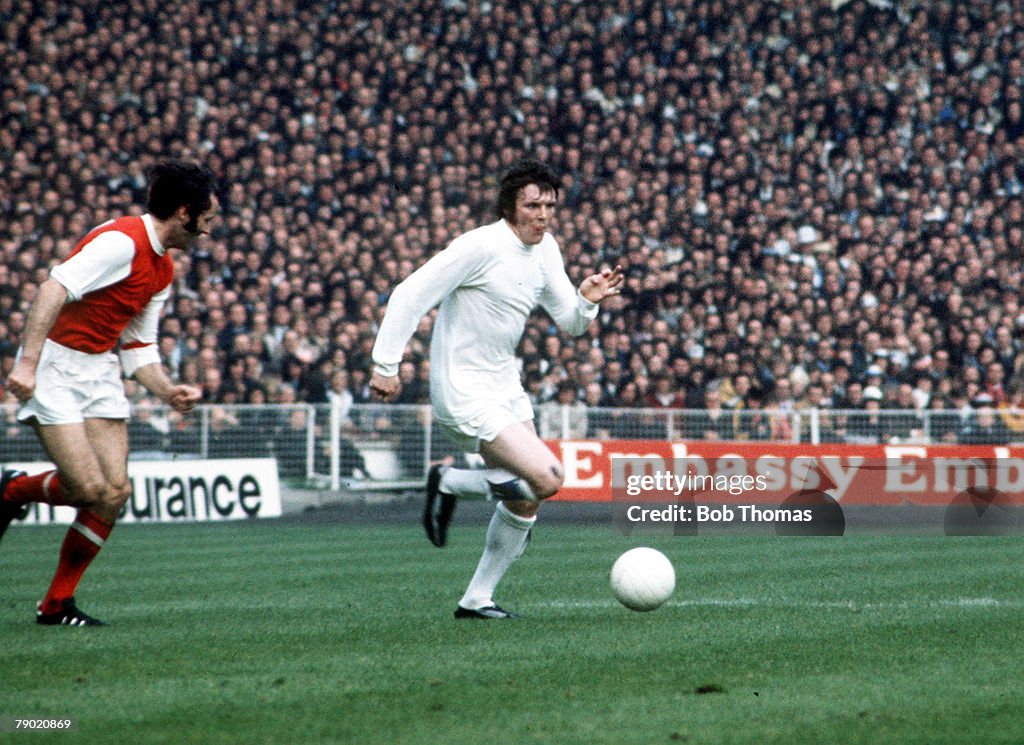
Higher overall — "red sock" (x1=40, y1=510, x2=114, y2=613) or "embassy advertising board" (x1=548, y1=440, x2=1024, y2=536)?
"red sock" (x1=40, y1=510, x2=114, y2=613)

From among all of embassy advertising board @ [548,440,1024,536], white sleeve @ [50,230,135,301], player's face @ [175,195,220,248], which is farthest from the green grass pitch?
embassy advertising board @ [548,440,1024,536]

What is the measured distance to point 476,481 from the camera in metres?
7.07

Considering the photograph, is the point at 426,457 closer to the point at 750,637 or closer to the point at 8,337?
the point at 8,337

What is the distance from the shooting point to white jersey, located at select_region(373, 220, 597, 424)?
6.98 metres

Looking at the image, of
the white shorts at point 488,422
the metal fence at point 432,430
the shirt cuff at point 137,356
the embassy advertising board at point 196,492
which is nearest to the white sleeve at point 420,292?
the white shorts at point 488,422

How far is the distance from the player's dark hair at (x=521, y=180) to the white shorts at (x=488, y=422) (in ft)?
3.12

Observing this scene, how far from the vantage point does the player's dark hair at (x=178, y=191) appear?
22.5 feet

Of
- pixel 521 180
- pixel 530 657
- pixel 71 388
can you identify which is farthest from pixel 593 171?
pixel 530 657

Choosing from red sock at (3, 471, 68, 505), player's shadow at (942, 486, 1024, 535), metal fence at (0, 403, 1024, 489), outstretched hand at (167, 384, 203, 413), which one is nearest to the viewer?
red sock at (3, 471, 68, 505)

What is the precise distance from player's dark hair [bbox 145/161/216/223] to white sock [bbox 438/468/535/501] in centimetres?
Result: 180

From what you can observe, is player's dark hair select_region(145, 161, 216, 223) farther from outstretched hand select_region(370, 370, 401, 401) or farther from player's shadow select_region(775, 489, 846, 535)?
player's shadow select_region(775, 489, 846, 535)

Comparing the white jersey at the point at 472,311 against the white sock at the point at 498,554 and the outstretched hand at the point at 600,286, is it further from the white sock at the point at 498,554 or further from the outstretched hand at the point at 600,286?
the white sock at the point at 498,554

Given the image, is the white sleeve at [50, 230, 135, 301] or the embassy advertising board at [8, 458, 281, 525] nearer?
the white sleeve at [50, 230, 135, 301]

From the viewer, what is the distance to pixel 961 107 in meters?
23.3
